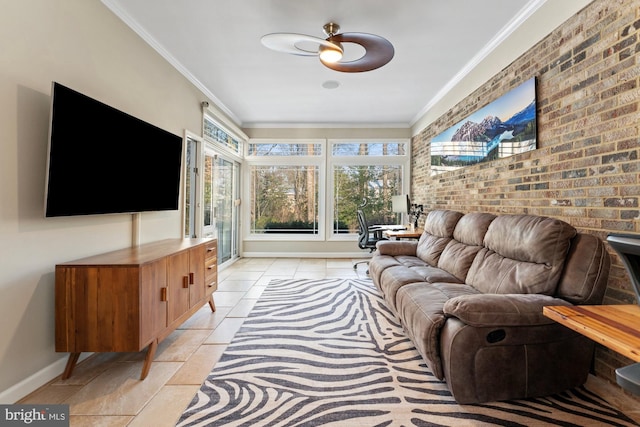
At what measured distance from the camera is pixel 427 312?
1.87 m

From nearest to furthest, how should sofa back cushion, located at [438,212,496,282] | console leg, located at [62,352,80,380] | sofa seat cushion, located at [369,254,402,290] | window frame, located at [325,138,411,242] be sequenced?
1. console leg, located at [62,352,80,380]
2. sofa back cushion, located at [438,212,496,282]
3. sofa seat cushion, located at [369,254,402,290]
4. window frame, located at [325,138,411,242]

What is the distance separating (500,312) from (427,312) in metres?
0.41

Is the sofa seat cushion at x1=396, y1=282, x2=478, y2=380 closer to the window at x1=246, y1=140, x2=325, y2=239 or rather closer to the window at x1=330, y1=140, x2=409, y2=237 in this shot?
the window at x1=330, y1=140, x2=409, y2=237

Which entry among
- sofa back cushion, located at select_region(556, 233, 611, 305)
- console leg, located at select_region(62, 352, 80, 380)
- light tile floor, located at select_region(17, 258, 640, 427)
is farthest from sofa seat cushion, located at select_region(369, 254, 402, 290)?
console leg, located at select_region(62, 352, 80, 380)

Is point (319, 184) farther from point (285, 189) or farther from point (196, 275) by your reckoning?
point (196, 275)

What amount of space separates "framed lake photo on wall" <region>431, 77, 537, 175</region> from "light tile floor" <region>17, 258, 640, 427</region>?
1838 millimetres

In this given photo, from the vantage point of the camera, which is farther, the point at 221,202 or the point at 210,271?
the point at 221,202

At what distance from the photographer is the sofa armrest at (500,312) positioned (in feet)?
5.22

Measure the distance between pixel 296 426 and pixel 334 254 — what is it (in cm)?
448

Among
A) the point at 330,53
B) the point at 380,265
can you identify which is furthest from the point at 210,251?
the point at 330,53

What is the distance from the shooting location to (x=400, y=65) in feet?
11.1

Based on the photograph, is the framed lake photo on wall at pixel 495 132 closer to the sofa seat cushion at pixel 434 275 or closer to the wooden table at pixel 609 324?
the sofa seat cushion at pixel 434 275

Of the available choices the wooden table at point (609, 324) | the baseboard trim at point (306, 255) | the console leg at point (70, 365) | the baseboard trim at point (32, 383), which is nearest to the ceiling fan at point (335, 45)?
the wooden table at point (609, 324)

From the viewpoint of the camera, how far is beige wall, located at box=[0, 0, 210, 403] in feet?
5.35
